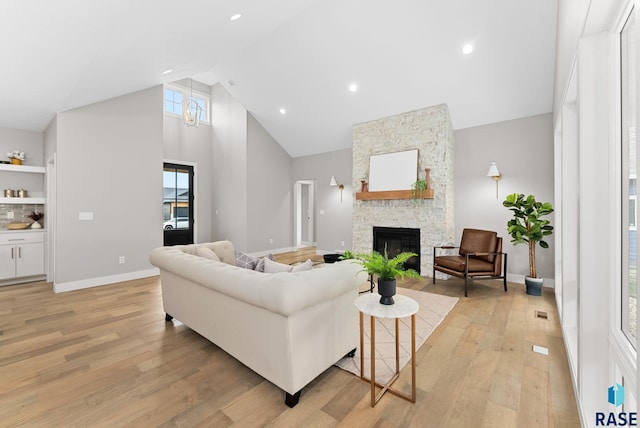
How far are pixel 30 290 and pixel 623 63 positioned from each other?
22.7ft

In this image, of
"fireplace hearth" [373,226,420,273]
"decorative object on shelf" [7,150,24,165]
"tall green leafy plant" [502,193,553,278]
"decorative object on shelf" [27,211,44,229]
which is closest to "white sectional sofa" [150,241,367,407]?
"tall green leafy plant" [502,193,553,278]

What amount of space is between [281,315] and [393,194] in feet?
13.1

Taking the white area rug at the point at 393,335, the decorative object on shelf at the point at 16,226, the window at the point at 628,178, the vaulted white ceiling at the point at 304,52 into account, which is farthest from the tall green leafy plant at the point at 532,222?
the decorative object on shelf at the point at 16,226

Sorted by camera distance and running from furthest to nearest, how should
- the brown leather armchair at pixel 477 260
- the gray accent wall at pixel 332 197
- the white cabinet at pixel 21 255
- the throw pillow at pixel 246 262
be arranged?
the gray accent wall at pixel 332 197, the white cabinet at pixel 21 255, the brown leather armchair at pixel 477 260, the throw pillow at pixel 246 262

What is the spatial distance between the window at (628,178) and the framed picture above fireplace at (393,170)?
3.57 m

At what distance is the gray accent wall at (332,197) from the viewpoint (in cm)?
695

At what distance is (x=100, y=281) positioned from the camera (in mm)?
4441

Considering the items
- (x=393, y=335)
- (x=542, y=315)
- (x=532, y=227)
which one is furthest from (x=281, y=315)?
(x=532, y=227)

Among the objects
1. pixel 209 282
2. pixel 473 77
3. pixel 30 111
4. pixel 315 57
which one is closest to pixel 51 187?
pixel 30 111

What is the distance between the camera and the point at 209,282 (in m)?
2.10

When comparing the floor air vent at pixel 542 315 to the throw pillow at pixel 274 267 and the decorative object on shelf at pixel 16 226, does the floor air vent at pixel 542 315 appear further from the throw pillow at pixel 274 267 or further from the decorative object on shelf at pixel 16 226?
the decorative object on shelf at pixel 16 226

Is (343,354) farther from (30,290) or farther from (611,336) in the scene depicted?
(30,290)

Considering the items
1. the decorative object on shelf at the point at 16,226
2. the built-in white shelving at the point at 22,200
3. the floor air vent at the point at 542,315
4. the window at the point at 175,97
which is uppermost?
the window at the point at 175,97

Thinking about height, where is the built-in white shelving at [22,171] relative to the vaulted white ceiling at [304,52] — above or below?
below
